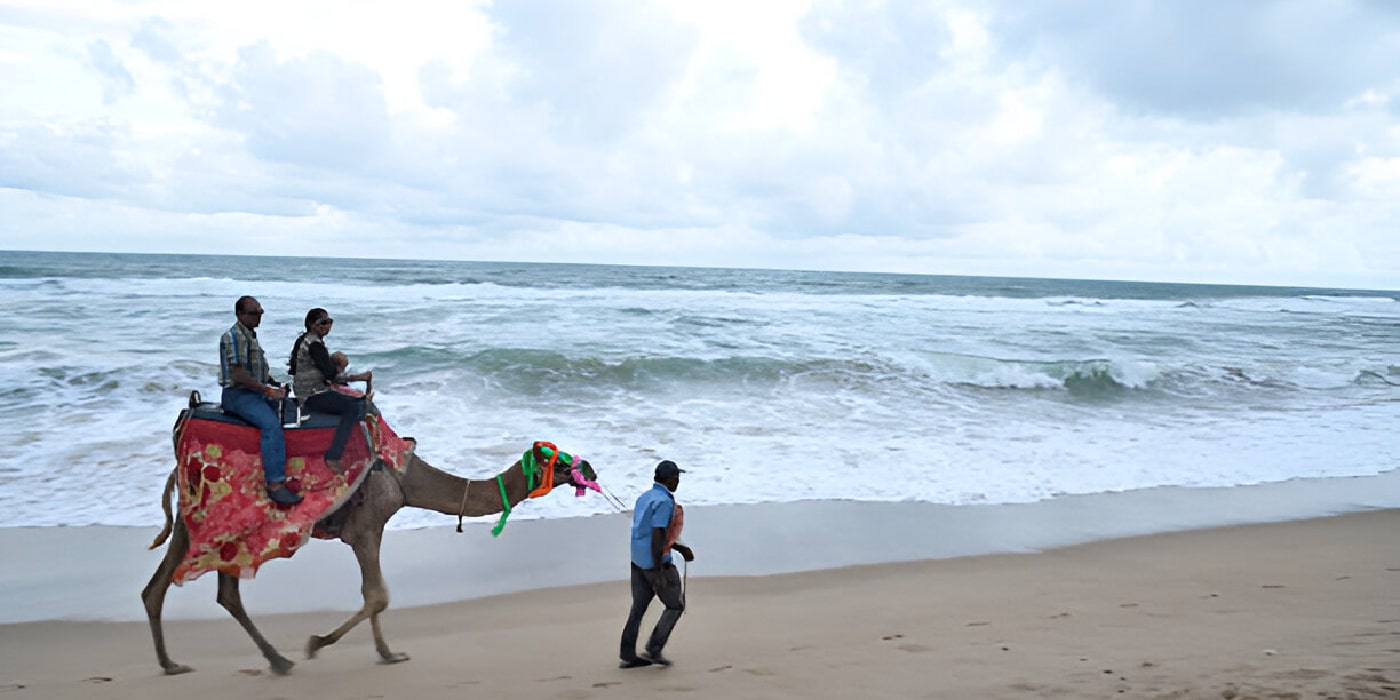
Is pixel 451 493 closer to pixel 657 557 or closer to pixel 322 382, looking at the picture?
pixel 322 382

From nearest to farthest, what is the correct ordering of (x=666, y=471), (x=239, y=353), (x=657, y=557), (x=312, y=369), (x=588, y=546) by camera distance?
1. (x=657, y=557)
2. (x=666, y=471)
3. (x=239, y=353)
4. (x=312, y=369)
5. (x=588, y=546)

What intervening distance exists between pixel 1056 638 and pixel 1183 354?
2528 centimetres

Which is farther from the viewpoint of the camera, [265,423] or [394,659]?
[394,659]

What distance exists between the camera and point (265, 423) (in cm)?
614

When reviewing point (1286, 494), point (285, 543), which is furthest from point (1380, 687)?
point (1286, 494)

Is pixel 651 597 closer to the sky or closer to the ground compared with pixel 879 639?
closer to the sky

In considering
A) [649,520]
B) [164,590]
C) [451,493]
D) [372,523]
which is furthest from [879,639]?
[164,590]

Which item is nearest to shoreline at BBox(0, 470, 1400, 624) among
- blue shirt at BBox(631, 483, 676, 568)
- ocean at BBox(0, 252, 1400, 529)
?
ocean at BBox(0, 252, 1400, 529)

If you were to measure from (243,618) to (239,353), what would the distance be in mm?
1724

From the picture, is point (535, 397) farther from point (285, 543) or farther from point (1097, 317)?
point (1097, 317)

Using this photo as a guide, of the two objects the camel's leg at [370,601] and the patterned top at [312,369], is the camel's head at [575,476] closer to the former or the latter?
the camel's leg at [370,601]

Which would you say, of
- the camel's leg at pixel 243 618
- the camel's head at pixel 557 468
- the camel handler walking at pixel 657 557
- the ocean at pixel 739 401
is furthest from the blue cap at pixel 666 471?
the ocean at pixel 739 401

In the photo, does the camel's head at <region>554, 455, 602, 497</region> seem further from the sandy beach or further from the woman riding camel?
the woman riding camel

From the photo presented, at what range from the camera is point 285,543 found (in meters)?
6.15
